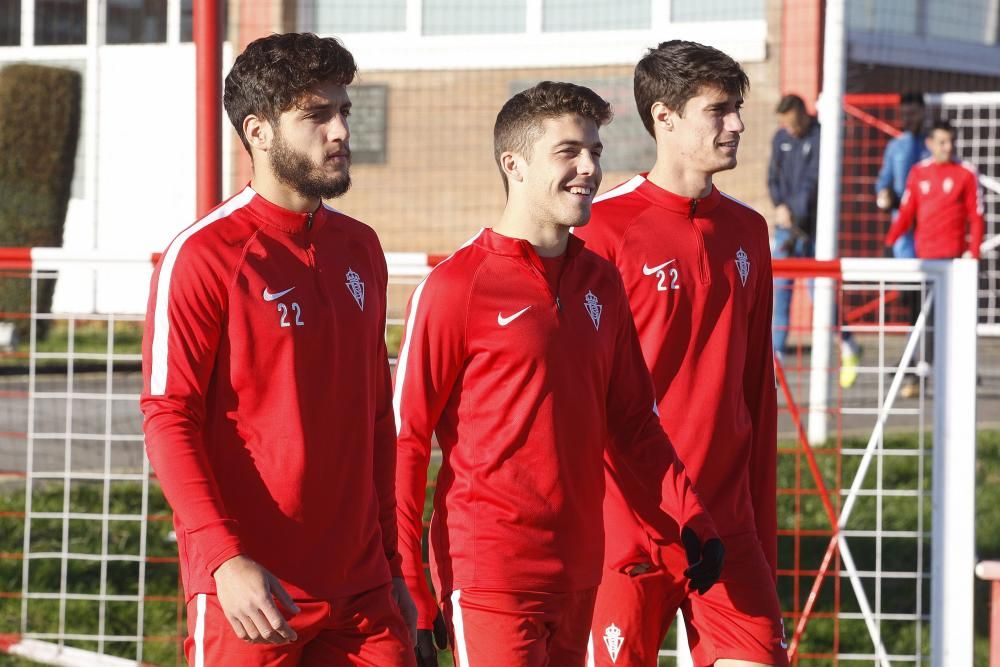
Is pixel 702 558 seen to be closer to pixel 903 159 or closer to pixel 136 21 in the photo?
pixel 903 159

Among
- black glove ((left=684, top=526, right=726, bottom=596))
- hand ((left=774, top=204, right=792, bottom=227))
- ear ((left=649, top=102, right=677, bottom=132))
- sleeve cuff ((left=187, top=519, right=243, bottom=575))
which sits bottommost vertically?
black glove ((left=684, top=526, right=726, bottom=596))

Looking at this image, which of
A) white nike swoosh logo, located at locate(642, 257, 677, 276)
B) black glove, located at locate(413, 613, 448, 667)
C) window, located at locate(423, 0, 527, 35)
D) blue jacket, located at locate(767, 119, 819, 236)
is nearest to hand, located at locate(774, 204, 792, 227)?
blue jacket, located at locate(767, 119, 819, 236)

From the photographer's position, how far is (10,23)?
63.6ft

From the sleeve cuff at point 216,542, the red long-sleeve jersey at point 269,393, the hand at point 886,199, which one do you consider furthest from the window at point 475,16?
the sleeve cuff at point 216,542

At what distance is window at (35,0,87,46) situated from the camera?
58.3 feet

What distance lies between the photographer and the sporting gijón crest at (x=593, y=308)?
4.15m

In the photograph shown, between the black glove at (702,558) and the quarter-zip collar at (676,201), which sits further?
the quarter-zip collar at (676,201)

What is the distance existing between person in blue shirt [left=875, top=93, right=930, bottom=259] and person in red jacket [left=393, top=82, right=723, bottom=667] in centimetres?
900

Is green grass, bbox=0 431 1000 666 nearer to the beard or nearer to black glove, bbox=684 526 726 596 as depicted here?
black glove, bbox=684 526 726 596

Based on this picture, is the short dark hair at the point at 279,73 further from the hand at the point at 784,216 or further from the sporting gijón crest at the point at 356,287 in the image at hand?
the hand at the point at 784,216

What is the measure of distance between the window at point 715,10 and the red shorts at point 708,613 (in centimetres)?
1205

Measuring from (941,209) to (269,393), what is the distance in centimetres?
988

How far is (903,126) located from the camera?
1378 centimetres

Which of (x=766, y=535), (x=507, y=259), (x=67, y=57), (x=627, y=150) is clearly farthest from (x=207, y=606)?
(x=67, y=57)
